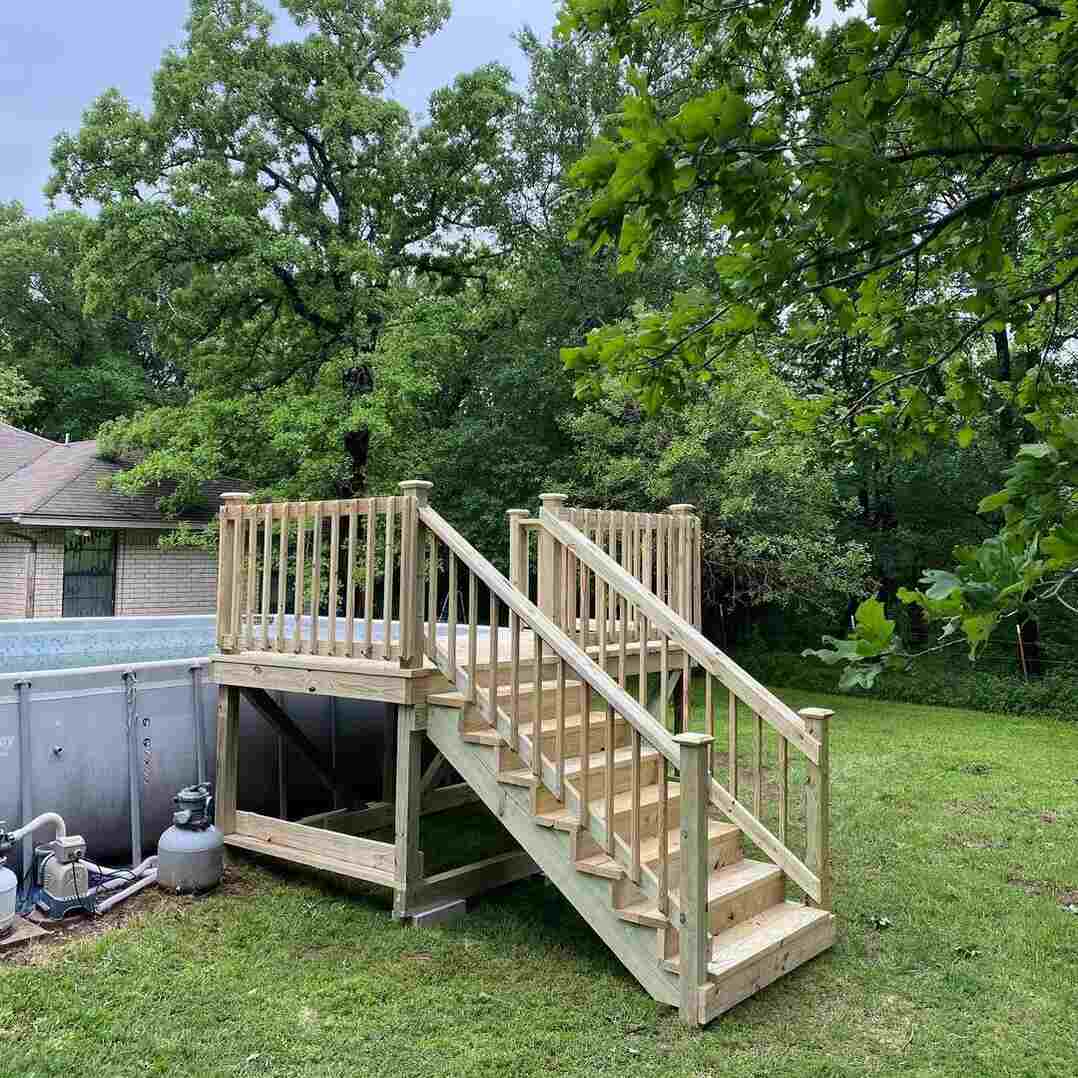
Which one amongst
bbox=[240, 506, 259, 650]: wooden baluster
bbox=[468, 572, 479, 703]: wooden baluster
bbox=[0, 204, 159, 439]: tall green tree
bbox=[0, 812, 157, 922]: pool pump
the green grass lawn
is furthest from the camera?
bbox=[0, 204, 159, 439]: tall green tree

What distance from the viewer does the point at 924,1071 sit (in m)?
3.07

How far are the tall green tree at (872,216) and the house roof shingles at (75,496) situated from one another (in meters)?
10.7

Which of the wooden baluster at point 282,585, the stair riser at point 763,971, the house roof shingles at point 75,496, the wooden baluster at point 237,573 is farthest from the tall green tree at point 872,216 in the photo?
the house roof shingles at point 75,496

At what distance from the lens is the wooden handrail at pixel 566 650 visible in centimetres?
355

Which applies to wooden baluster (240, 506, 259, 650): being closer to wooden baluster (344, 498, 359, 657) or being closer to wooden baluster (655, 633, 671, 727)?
wooden baluster (344, 498, 359, 657)

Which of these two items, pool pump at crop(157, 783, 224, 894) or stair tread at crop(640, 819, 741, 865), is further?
pool pump at crop(157, 783, 224, 894)

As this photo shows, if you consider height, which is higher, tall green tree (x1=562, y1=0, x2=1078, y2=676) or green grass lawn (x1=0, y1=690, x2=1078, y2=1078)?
tall green tree (x1=562, y1=0, x2=1078, y2=676)

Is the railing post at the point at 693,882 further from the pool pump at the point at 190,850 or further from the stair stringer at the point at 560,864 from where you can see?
the pool pump at the point at 190,850

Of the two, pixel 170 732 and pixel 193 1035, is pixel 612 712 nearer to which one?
pixel 193 1035

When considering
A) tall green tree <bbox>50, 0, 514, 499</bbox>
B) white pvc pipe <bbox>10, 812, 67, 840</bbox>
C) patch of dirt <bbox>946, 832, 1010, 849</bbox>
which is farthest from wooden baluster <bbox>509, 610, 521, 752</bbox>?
tall green tree <bbox>50, 0, 514, 499</bbox>

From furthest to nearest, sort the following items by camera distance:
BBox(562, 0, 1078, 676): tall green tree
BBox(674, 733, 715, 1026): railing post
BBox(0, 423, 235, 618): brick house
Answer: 1. BBox(0, 423, 235, 618): brick house
2. BBox(674, 733, 715, 1026): railing post
3. BBox(562, 0, 1078, 676): tall green tree

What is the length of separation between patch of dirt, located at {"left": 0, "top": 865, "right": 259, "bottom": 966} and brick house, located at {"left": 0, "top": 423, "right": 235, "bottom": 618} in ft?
27.2

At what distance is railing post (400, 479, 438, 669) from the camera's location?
4.40 meters

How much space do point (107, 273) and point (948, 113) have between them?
11660mm
